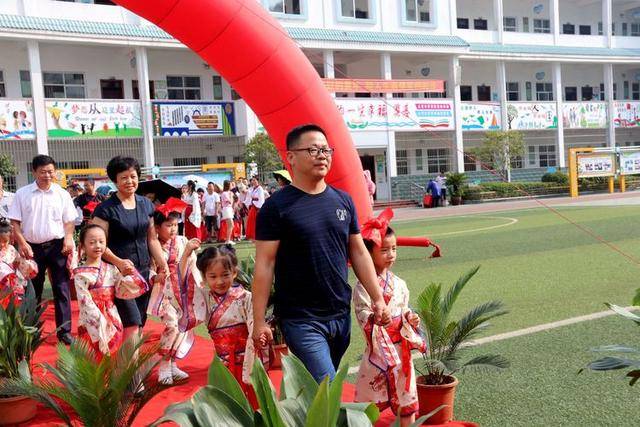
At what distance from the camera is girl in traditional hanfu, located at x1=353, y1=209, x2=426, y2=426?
3.21 m

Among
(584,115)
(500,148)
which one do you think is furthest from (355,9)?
(584,115)

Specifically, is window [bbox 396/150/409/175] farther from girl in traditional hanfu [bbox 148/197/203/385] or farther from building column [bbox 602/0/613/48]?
girl in traditional hanfu [bbox 148/197/203/385]

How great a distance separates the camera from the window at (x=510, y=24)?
3356cm

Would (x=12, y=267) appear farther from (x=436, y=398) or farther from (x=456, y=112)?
(x=456, y=112)

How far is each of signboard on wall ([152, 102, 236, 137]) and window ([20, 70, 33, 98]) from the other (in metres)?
4.47

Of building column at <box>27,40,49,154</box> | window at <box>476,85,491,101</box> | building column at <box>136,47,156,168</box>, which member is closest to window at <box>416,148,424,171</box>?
window at <box>476,85,491,101</box>

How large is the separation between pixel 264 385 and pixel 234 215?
47.3 feet

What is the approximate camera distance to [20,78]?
22531mm

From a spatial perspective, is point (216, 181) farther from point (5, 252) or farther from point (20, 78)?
point (5, 252)

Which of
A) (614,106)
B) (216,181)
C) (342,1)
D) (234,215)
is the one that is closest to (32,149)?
(216,181)

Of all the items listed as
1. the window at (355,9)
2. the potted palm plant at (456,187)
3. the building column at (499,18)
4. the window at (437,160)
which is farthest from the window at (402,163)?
the building column at (499,18)

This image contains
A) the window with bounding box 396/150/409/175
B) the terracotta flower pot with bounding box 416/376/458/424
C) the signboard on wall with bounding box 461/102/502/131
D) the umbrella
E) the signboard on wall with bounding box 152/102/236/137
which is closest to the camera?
the terracotta flower pot with bounding box 416/376/458/424

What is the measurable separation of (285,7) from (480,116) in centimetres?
1038

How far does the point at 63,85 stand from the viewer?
76.8 feet
